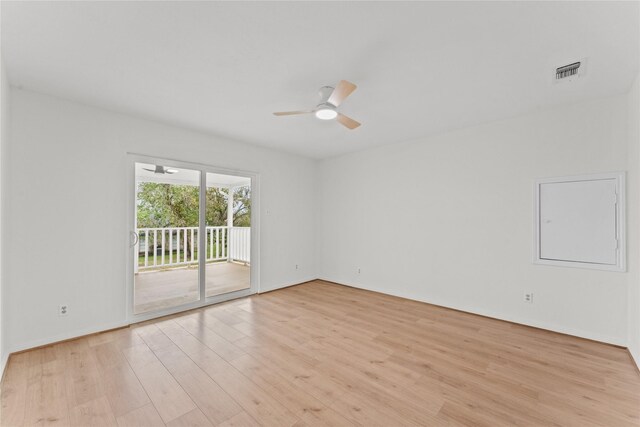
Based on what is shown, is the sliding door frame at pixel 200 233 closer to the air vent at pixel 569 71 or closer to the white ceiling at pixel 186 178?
the white ceiling at pixel 186 178

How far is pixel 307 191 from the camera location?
5.71 meters

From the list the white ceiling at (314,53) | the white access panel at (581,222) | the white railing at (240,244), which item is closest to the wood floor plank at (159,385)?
the white railing at (240,244)

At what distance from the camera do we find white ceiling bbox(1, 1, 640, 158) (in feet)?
5.49

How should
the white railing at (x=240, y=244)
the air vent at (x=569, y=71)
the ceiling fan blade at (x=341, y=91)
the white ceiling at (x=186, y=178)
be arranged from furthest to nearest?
the white railing at (x=240, y=244), the white ceiling at (x=186, y=178), the air vent at (x=569, y=71), the ceiling fan blade at (x=341, y=91)

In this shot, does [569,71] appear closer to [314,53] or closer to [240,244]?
[314,53]

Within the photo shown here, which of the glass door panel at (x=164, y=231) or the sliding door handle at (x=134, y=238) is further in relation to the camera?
the glass door panel at (x=164, y=231)

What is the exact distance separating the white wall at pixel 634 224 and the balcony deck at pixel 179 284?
4.78 m

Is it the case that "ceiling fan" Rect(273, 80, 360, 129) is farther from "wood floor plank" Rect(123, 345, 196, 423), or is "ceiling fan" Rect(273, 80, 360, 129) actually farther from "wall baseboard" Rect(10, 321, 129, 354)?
"wall baseboard" Rect(10, 321, 129, 354)

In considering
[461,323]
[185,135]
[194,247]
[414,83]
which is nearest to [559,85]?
[414,83]

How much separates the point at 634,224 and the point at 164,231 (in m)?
5.61

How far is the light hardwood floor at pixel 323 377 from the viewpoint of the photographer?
5.83 feet

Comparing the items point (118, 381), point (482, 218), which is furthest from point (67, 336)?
point (482, 218)

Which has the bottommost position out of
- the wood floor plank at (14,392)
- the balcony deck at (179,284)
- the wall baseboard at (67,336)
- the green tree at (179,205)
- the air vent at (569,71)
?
the wood floor plank at (14,392)

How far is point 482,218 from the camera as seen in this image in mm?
3662
